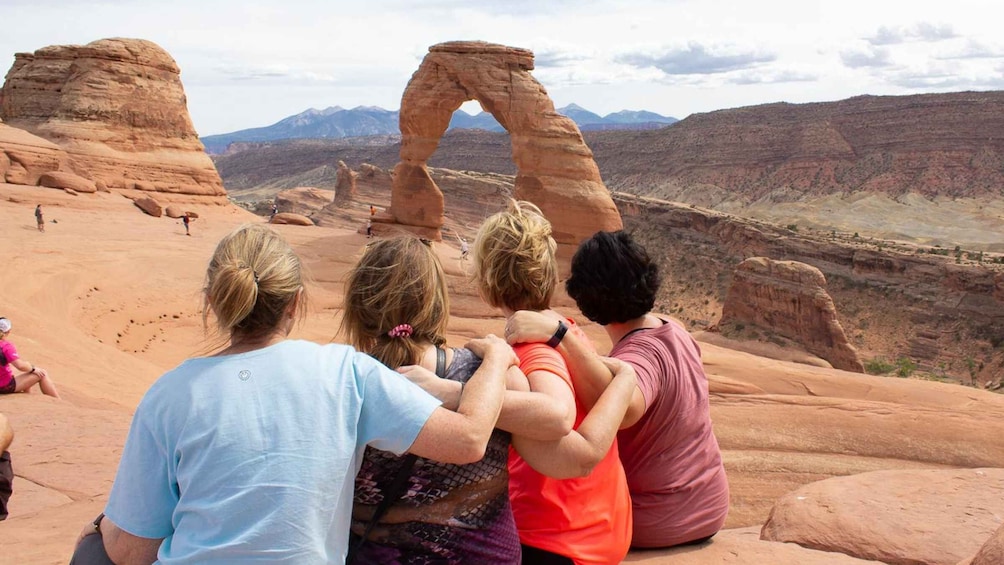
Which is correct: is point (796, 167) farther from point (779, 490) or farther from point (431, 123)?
point (779, 490)

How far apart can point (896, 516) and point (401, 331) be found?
10.5ft

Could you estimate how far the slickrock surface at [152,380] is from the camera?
14.7 ft

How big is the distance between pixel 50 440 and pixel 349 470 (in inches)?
168

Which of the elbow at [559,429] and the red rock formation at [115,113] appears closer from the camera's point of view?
the elbow at [559,429]

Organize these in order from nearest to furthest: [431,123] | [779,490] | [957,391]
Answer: [779,490] → [957,391] → [431,123]

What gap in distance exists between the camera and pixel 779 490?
24.1 feet

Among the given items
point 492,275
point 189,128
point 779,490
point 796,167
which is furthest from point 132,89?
point 796,167

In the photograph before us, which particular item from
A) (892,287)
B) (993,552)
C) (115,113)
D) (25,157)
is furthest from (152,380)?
(892,287)

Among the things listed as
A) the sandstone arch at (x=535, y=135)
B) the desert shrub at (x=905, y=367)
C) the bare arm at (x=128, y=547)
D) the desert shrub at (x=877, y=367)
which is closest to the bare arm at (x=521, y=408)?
the bare arm at (x=128, y=547)

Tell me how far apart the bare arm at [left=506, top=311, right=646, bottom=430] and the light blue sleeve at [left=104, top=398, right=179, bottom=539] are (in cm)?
104

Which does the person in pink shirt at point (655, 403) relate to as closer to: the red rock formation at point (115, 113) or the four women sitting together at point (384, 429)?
the four women sitting together at point (384, 429)

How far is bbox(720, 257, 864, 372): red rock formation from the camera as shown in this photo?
17.7 meters

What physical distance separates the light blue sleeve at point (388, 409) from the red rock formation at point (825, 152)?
52053mm

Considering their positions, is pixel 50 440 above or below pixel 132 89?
below
